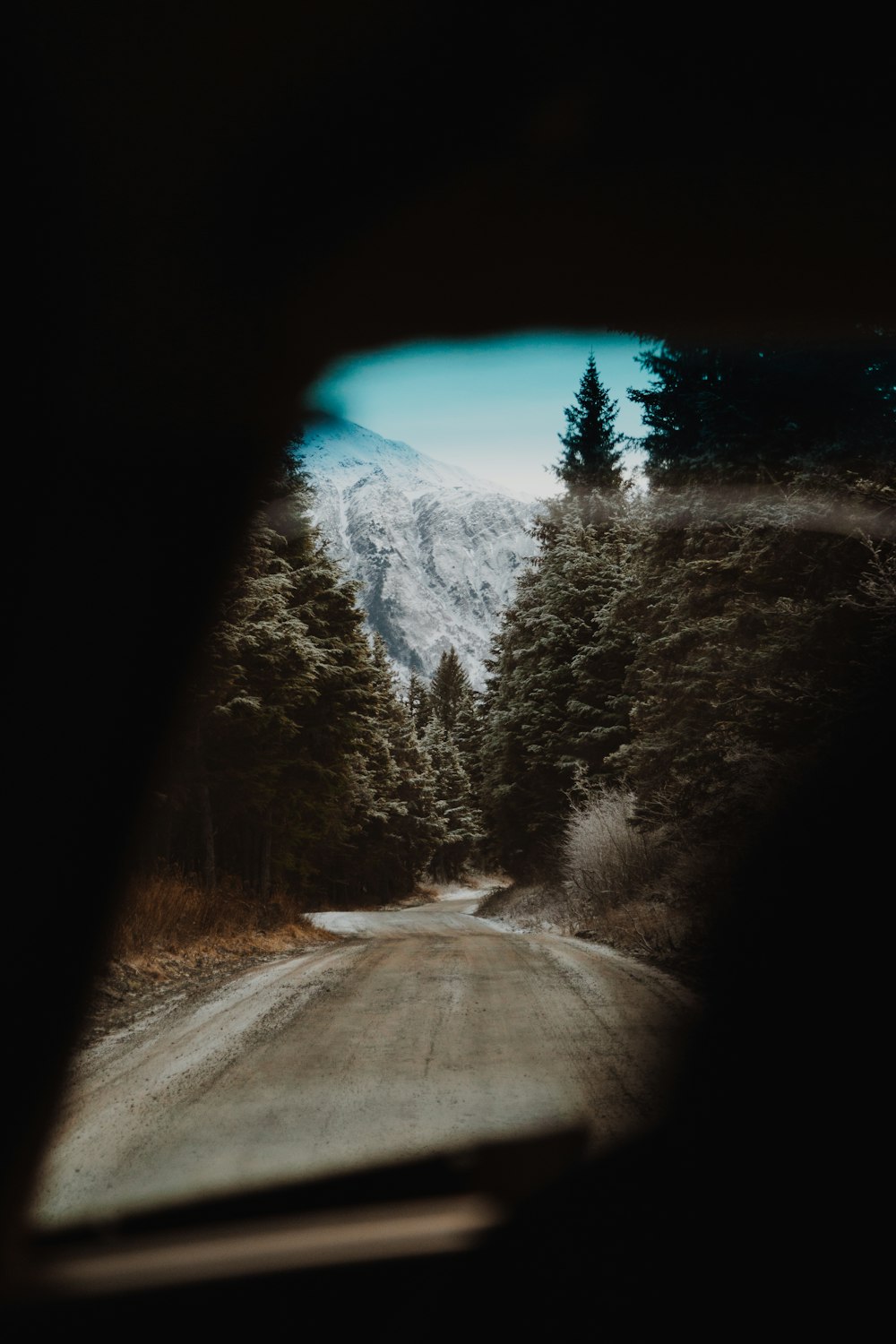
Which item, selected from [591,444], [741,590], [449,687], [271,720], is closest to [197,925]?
[271,720]

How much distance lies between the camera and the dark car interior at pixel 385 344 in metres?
2.37

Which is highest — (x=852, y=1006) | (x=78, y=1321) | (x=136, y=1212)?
(x=78, y=1321)

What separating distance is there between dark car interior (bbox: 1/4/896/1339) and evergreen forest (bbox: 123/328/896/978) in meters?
0.87

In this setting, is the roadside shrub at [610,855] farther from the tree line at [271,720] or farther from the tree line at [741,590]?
the tree line at [271,720]

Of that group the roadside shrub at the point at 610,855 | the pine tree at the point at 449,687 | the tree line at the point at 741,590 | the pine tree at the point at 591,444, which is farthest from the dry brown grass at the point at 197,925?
the pine tree at the point at 449,687

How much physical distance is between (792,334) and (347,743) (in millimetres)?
10713

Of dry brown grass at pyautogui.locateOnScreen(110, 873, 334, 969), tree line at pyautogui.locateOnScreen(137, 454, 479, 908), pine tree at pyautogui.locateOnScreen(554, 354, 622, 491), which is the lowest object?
dry brown grass at pyautogui.locateOnScreen(110, 873, 334, 969)

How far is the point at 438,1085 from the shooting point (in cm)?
423

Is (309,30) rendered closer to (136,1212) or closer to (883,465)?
(136,1212)

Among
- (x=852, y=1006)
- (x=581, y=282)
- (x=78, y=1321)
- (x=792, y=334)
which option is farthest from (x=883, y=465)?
(x=78, y=1321)

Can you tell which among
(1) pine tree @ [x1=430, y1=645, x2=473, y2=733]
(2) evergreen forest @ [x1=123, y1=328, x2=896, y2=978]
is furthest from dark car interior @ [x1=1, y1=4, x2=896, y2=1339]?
(1) pine tree @ [x1=430, y1=645, x2=473, y2=733]

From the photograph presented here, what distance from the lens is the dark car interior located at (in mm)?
2373

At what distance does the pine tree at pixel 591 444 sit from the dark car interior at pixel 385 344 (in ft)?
52.1

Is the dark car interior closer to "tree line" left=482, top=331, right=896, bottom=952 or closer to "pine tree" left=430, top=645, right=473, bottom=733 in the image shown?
"tree line" left=482, top=331, right=896, bottom=952
